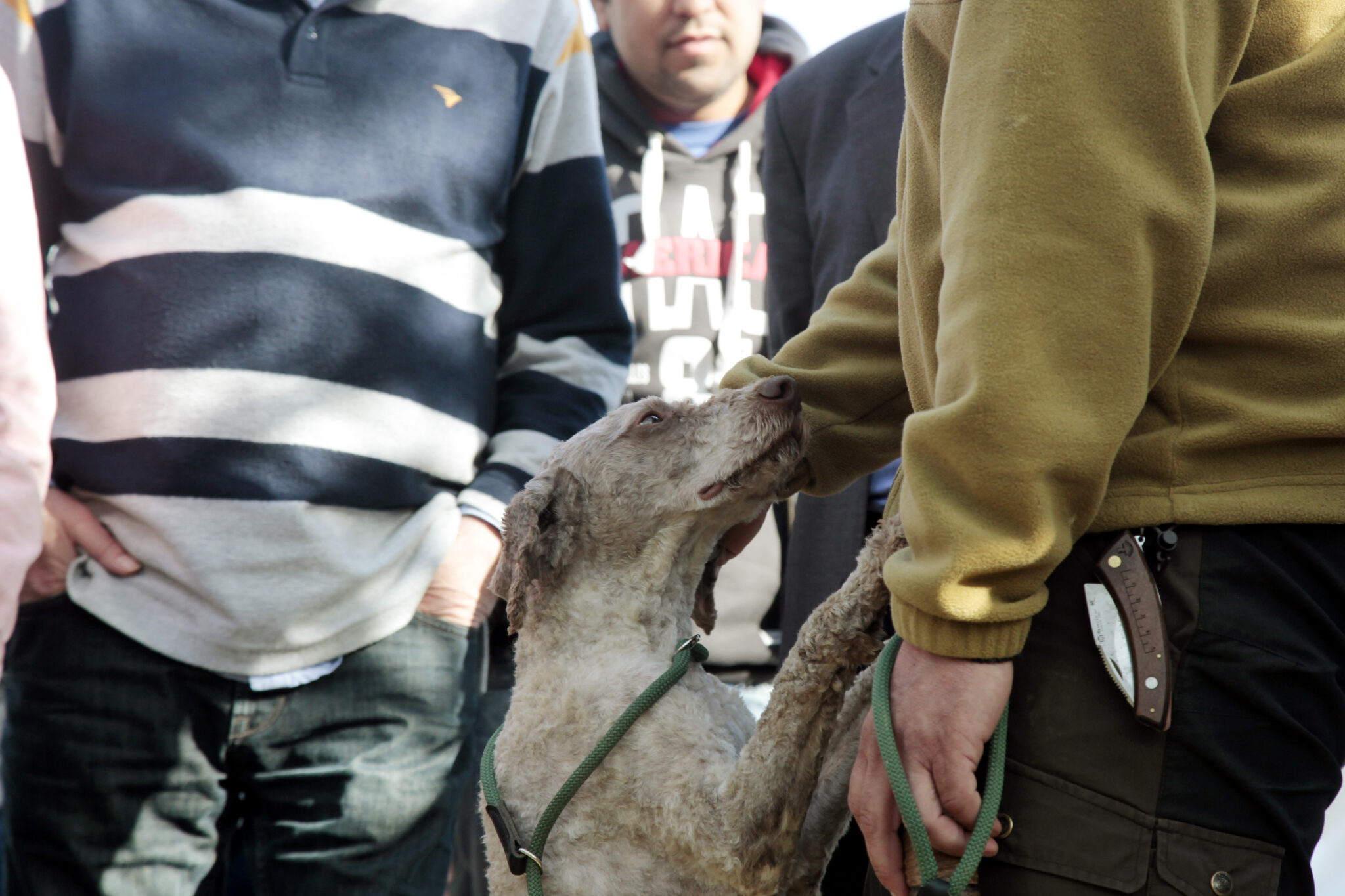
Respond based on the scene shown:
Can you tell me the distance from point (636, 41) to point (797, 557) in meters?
2.35

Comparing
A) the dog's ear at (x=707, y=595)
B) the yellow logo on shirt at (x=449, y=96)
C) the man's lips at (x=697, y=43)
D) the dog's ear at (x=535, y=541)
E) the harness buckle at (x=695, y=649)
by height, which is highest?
the yellow logo on shirt at (x=449, y=96)

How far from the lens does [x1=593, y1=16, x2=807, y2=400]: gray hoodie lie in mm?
3697

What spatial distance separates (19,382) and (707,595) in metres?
1.37

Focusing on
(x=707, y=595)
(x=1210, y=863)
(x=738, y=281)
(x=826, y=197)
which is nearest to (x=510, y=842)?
(x=707, y=595)

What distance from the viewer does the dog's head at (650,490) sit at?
1775 mm

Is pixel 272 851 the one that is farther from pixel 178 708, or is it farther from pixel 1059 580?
pixel 1059 580

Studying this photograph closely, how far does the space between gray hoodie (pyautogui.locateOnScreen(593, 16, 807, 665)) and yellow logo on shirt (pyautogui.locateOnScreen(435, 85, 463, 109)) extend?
1428 millimetres

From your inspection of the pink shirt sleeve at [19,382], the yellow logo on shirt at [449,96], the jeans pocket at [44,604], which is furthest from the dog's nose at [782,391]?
the jeans pocket at [44,604]

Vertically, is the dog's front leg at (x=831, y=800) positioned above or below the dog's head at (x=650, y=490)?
below

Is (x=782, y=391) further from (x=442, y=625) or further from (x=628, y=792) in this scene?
(x=442, y=625)

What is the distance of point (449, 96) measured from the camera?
2309mm

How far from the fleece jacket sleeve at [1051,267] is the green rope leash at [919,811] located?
0.47ft

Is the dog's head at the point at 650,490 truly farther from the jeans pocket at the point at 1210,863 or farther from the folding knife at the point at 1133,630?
the jeans pocket at the point at 1210,863

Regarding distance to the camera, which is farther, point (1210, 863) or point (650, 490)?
point (650, 490)
